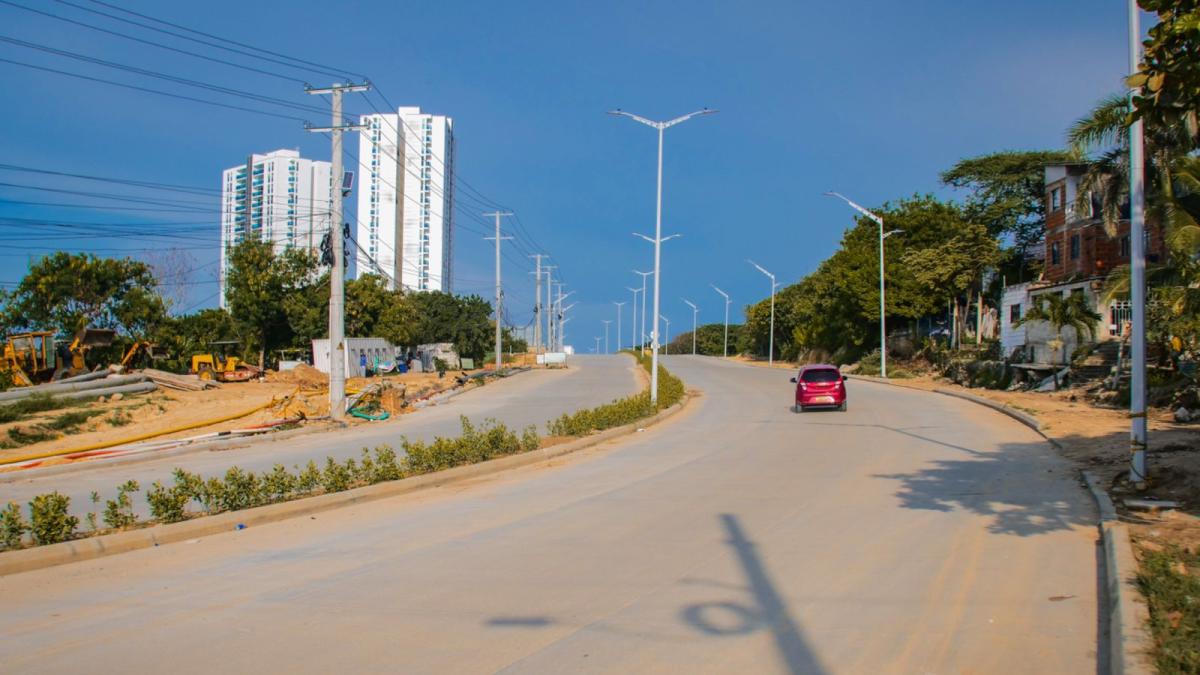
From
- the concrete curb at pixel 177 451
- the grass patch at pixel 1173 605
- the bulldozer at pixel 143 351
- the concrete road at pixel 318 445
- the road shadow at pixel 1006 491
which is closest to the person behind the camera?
the grass patch at pixel 1173 605

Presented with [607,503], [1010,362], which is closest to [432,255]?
[1010,362]

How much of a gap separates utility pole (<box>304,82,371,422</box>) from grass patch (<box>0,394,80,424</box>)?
959 centimetres

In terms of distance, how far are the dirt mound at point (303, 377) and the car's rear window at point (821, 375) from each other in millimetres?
23873

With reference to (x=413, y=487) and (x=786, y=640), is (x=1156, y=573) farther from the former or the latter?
(x=413, y=487)

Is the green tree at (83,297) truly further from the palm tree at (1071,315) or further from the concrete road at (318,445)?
the palm tree at (1071,315)

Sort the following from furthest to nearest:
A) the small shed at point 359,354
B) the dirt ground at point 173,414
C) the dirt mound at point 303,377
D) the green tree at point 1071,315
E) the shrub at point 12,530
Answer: the small shed at point 359,354
the dirt mound at point 303,377
the green tree at point 1071,315
the dirt ground at point 173,414
the shrub at point 12,530

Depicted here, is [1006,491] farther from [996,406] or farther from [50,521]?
[996,406]

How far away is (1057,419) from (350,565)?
65.1ft

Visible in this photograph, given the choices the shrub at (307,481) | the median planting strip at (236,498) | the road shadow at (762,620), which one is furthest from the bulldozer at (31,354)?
the road shadow at (762,620)

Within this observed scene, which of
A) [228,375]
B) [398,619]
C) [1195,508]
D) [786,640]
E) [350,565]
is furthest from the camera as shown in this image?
[228,375]

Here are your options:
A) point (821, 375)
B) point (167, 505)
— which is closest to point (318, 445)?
point (167, 505)

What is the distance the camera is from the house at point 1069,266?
34906 mm

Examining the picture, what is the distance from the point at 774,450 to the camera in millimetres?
18234

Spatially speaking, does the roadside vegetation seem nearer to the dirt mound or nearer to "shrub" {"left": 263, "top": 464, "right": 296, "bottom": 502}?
"shrub" {"left": 263, "top": 464, "right": 296, "bottom": 502}
